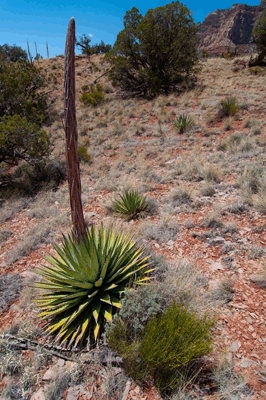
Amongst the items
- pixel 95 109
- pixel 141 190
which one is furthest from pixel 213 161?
pixel 95 109

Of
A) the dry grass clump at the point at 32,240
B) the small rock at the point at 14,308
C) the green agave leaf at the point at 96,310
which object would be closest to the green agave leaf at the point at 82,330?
the green agave leaf at the point at 96,310

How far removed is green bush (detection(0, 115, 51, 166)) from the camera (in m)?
7.66

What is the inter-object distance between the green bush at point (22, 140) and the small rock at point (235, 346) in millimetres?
7918

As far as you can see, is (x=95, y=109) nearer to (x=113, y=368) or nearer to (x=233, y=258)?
(x=233, y=258)

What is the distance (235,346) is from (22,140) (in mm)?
8604

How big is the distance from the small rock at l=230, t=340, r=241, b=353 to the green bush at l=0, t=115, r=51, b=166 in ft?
26.0

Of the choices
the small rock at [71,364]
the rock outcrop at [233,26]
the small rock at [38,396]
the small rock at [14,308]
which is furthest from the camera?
the rock outcrop at [233,26]

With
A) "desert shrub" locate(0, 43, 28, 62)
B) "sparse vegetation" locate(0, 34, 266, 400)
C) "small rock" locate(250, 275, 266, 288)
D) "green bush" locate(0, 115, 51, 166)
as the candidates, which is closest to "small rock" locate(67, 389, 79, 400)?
"sparse vegetation" locate(0, 34, 266, 400)

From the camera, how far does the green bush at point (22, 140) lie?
766 centimetres

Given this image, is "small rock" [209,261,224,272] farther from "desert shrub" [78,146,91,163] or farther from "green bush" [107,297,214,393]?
"desert shrub" [78,146,91,163]

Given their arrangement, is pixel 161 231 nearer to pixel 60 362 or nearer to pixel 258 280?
pixel 258 280

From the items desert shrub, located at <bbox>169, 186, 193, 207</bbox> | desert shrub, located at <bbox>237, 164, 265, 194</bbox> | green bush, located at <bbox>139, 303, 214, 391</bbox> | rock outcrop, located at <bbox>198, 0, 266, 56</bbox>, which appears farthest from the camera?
rock outcrop, located at <bbox>198, 0, 266, 56</bbox>

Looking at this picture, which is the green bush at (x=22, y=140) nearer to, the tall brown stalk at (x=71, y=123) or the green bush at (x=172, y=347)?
the tall brown stalk at (x=71, y=123)

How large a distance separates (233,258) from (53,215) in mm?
4398
